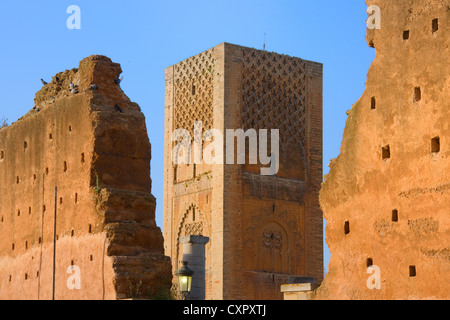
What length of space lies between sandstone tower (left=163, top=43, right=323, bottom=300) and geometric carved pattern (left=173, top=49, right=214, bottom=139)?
0.03 metres

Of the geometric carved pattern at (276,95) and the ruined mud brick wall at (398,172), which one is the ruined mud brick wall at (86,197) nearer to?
the ruined mud brick wall at (398,172)

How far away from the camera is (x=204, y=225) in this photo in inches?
1196

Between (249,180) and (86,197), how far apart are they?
608 inches

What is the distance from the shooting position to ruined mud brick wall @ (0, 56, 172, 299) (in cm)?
1427

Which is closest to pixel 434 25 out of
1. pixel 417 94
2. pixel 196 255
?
pixel 417 94

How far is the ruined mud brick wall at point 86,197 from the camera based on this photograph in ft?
46.8

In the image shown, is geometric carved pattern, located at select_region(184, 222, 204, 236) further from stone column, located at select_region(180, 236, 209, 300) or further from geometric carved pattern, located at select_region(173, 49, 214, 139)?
stone column, located at select_region(180, 236, 209, 300)

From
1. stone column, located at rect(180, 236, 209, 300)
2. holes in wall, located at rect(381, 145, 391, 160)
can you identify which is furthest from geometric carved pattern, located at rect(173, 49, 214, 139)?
holes in wall, located at rect(381, 145, 391, 160)

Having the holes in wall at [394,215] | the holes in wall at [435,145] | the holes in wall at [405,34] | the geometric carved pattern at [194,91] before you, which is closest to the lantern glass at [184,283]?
the holes in wall at [394,215]

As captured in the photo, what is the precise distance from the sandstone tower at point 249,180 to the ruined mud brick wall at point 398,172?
54.9 feet

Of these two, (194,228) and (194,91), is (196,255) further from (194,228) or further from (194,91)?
(194,91)

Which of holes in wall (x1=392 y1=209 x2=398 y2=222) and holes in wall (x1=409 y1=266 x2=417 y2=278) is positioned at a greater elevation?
holes in wall (x1=392 y1=209 x2=398 y2=222)
